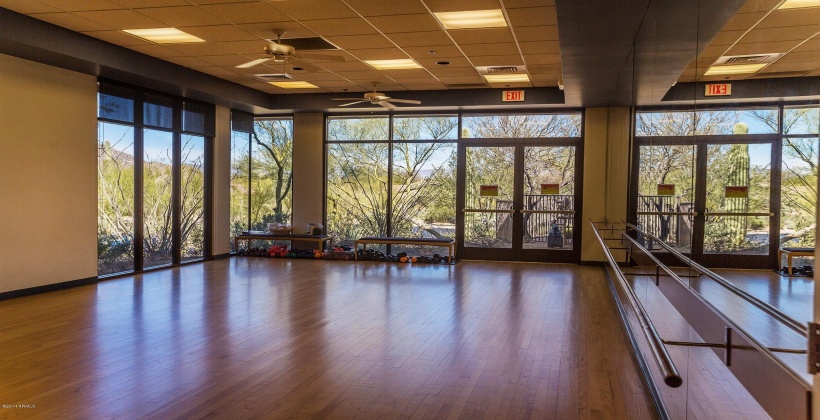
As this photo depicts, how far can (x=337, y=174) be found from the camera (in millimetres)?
12250

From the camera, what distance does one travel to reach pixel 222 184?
11.4 meters

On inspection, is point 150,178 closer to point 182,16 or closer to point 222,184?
point 222,184

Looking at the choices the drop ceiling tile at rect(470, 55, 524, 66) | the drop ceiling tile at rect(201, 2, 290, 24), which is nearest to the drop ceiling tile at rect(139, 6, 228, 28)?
the drop ceiling tile at rect(201, 2, 290, 24)

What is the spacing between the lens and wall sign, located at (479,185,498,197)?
37.8ft

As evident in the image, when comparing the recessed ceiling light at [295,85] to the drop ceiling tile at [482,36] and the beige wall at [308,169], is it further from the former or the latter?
the drop ceiling tile at [482,36]

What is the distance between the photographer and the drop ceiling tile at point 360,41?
7.09 meters

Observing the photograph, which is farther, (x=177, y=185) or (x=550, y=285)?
(x=177, y=185)

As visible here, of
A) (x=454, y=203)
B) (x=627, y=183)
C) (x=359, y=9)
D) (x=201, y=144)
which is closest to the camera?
(x=359, y=9)

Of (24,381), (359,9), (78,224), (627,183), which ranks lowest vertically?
(24,381)

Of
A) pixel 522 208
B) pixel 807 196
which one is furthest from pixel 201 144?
pixel 807 196

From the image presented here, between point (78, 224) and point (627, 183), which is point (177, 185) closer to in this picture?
point (78, 224)

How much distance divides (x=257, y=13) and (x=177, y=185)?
4961mm

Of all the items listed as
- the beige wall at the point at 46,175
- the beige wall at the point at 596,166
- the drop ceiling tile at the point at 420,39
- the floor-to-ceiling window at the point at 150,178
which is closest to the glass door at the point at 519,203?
the beige wall at the point at 596,166

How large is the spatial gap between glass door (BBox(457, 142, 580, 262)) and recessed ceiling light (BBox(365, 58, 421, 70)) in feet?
10.0
